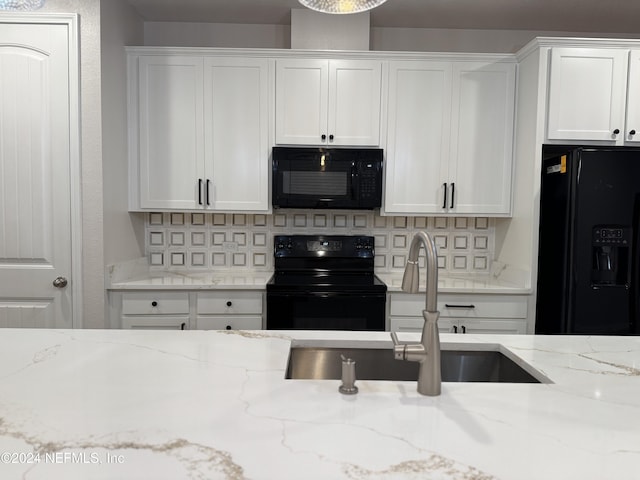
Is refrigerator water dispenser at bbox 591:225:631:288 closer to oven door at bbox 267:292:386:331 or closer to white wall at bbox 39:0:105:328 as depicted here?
oven door at bbox 267:292:386:331

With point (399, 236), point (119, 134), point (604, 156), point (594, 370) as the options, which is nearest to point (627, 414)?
point (594, 370)

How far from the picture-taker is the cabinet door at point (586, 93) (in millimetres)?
2465

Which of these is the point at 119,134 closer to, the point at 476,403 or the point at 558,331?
the point at 476,403

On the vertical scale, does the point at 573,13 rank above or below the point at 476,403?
above

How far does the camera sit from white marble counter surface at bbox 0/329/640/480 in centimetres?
68

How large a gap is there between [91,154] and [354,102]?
5.18ft

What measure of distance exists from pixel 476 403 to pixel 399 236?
A: 224 centimetres

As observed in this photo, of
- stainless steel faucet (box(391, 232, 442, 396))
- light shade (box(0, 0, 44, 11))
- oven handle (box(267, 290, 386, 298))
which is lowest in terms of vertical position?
oven handle (box(267, 290, 386, 298))

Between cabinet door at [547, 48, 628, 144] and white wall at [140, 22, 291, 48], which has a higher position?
white wall at [140, 22, 291, 48]

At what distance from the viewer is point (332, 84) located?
2.71 metres

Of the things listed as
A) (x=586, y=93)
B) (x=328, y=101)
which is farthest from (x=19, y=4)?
(x=586, y=93)

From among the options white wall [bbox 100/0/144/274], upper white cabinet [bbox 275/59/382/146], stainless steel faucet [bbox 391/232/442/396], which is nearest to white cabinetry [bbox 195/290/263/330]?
white wall [bbox 100/0/144/274]

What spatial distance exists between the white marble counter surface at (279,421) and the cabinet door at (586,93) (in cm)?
174

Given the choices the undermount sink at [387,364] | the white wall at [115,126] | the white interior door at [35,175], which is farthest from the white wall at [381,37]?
the undermount sink at [387,364]
